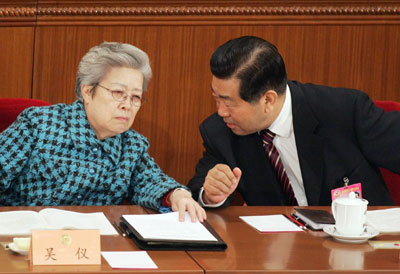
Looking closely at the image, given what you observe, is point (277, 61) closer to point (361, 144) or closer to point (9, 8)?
point (361, 144)

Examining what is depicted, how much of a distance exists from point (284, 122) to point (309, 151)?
0.15 meters

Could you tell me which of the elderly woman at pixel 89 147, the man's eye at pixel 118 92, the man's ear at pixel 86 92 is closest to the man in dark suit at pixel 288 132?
the elderly woman at pixel 89 147

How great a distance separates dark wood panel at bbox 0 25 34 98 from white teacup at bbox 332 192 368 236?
1.83 meters

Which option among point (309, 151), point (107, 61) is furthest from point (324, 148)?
point (107, 61)

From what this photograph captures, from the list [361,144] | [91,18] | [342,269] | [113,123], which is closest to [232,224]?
[342,269]

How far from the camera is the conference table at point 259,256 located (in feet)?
5.18

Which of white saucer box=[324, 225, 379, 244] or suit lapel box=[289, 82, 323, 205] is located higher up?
suit lapel box=[289, 82, 323, 205]

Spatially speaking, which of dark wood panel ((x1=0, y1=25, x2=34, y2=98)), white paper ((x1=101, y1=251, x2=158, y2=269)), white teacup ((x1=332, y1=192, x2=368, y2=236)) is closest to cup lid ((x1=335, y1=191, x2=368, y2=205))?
white teacup ((x1=332, y1=192, x2=368, y2=236))

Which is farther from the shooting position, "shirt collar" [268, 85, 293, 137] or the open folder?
"shirt collar" [268, 85, 293, 137]

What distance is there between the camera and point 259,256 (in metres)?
1.74

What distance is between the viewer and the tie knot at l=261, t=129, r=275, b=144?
8.78 feet

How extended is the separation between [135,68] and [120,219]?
727mm

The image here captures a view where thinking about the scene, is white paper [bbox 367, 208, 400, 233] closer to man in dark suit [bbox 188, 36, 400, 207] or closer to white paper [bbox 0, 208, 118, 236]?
man in dark suit [bbox 188, 36, 400, 207]

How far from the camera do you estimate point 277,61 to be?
2572 mm
